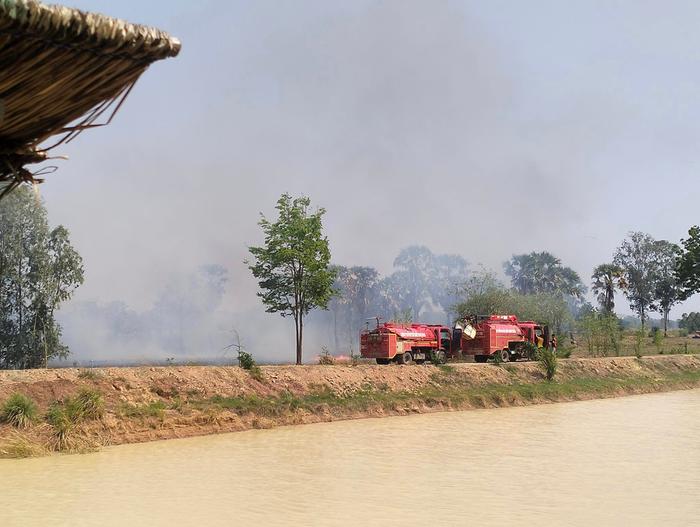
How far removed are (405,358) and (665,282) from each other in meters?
75.1

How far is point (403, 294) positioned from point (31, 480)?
138 m

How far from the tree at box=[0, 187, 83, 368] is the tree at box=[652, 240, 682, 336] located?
258ft

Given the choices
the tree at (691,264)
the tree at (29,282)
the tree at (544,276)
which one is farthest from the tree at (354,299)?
the tree at (29,282)

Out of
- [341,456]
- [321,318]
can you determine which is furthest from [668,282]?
[341,456]

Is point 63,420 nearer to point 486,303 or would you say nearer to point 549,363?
point 549,363

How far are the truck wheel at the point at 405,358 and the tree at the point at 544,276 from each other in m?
87.2

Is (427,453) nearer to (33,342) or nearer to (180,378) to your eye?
(180,378)

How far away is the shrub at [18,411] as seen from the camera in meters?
20.3

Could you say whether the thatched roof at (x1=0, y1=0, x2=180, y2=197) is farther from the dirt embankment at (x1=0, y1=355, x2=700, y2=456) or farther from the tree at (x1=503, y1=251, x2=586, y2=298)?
the tree at (x1=503, y1=251, x2=586, y2=298)

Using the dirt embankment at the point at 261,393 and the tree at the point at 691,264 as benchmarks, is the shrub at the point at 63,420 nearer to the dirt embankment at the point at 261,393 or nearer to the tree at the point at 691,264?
the dirt embankment at the point at 261,393

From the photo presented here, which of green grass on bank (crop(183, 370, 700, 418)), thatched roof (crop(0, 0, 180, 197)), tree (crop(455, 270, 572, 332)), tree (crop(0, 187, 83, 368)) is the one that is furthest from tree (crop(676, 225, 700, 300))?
thatched roof (crop(0, 0, 180, 197))

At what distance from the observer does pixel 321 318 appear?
136 m

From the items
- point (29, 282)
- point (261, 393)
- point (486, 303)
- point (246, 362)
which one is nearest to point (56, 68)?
point (261, 393)

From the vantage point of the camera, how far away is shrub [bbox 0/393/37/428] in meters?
20.3
